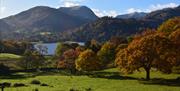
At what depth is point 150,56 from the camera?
86.1 m

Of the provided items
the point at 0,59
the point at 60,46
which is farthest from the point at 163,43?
the point at 0,59

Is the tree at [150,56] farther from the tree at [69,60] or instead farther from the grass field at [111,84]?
the tree at [69,60]

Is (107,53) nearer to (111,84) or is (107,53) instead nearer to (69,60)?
(69,60)

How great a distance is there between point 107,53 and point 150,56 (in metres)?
56.5

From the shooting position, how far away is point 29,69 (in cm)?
14238

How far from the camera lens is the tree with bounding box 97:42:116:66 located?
141250 millimetres

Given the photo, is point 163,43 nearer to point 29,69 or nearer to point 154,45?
point 154,45

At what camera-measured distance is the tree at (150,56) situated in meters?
85.6

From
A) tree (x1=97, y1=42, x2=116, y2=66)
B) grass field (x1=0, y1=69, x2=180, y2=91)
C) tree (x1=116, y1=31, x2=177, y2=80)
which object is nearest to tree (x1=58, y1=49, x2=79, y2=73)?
tree (x1=97, y1=42, x2=116, y2=66)

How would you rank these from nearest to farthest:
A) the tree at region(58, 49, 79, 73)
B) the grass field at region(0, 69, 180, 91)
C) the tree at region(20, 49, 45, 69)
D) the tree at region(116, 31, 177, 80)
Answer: the grass field at region(0, 69, 180, 91)
the tree at region(116, 31, 177, 80)
the tree at region(58, 49, 79, 73)
the tree at region(20, 49, 45, 69)

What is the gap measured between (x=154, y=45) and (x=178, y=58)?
7.56 m

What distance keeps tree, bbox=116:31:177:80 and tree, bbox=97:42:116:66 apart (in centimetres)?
5006

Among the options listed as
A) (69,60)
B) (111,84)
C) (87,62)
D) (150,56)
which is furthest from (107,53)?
(111,84)

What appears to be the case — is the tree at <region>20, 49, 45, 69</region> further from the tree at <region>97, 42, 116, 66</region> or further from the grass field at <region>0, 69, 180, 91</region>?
the grass field at <region>0, 69, 180, 91</region>
